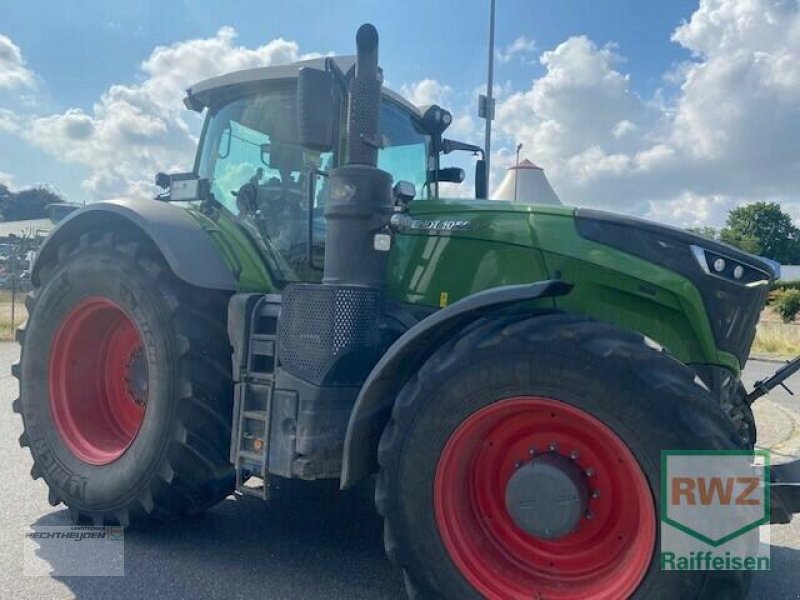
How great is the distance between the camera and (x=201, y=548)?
3.68m

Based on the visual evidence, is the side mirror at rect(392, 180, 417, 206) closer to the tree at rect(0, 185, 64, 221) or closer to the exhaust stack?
the exhaust stack

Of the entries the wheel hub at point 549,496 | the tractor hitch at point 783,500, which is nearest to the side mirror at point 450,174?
the wheel hub at point 549,496

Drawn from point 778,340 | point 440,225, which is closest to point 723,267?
point 440,225

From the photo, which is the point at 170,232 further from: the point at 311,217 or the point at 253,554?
the point at 253,554

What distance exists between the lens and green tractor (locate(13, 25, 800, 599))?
2.64 m

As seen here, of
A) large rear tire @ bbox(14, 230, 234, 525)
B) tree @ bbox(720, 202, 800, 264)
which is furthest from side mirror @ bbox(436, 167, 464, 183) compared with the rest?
tree @ bbox(720, 202, 800, 264)

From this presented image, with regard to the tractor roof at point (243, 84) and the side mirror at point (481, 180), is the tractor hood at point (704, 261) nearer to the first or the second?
the tractor roof at point (243, 84)

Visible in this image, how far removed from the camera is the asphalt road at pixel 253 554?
10.4 ft

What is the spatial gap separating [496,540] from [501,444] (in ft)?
1.30

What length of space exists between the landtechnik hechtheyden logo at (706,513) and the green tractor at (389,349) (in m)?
0.04

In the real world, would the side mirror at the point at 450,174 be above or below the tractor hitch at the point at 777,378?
above

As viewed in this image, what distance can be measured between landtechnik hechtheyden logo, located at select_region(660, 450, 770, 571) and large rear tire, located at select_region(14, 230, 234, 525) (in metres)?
2.29

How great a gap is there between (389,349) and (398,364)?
8cm

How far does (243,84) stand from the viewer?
14.4 feet
